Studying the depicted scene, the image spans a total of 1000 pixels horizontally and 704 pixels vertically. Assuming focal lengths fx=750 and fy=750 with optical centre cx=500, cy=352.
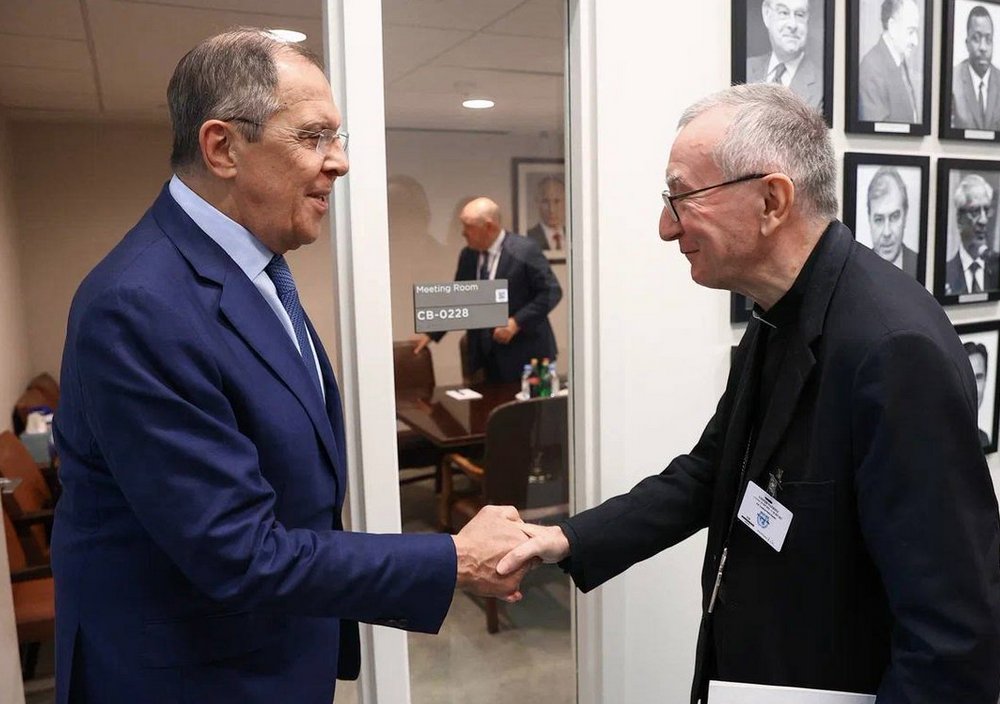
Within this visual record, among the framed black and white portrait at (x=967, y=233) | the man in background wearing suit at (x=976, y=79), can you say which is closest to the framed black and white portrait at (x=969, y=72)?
the man in background wearing suit at (x=976, y=79)

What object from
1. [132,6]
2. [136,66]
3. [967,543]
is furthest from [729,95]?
[136,66]

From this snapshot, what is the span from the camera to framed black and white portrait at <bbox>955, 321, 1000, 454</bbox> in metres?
2.37

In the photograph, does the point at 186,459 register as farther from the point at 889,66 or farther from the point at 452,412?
the point at 889,66

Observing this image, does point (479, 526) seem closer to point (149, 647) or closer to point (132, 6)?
point (149, 647)

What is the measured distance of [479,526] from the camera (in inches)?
53.7

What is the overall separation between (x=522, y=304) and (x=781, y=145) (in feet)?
2.75

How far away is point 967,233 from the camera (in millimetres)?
2326

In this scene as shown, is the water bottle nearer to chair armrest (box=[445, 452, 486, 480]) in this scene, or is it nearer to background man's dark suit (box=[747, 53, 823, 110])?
chair armrest (box=[445, 452, 486, 480])

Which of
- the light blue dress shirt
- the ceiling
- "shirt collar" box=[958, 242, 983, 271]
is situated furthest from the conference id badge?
"shirt collar" box=[958, 242, 983, 271]

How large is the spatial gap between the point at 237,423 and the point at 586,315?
960 millimetres

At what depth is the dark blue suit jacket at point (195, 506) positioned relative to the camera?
985mm

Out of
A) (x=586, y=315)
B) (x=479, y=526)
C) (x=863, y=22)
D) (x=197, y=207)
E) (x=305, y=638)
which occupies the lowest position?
(x=305, y=638)

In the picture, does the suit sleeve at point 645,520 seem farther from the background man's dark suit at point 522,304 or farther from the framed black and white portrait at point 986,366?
the framed black and white portrait at point 986,366

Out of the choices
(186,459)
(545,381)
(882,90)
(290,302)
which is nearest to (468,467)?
(545,381)
